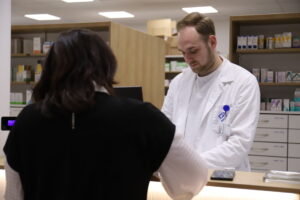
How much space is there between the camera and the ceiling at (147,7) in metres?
10.1

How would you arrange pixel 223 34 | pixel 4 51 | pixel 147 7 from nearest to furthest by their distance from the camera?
pixel 4 51 < pixel 147 7 < pixel 223 34

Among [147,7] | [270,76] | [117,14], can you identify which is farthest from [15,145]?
[117,14]

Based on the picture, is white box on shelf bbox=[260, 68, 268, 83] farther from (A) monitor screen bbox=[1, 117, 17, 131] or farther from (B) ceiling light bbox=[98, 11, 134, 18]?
(B) ceiling light bbox=[98, 11, 134, 18]

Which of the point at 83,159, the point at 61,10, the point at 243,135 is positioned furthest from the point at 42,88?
the point at 61,10

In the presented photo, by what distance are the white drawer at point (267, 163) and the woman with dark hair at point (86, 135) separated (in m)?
4.89

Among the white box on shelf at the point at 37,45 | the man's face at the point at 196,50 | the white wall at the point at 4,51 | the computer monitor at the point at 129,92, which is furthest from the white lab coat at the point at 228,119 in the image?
the white box on shelf at the point at 37,45

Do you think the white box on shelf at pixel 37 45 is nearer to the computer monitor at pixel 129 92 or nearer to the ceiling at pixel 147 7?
the ceiling at pixel 147 7

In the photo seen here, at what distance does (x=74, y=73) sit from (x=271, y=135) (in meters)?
5.13

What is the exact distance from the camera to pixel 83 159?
4.26 ft

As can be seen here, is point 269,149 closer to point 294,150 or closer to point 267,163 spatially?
point 267,163

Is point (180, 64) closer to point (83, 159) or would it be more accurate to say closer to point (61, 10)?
point (61, 10)

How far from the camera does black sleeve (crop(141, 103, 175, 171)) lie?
130 centimetres

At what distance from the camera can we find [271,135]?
6066mm

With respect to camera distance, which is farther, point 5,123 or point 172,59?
point 172,59
